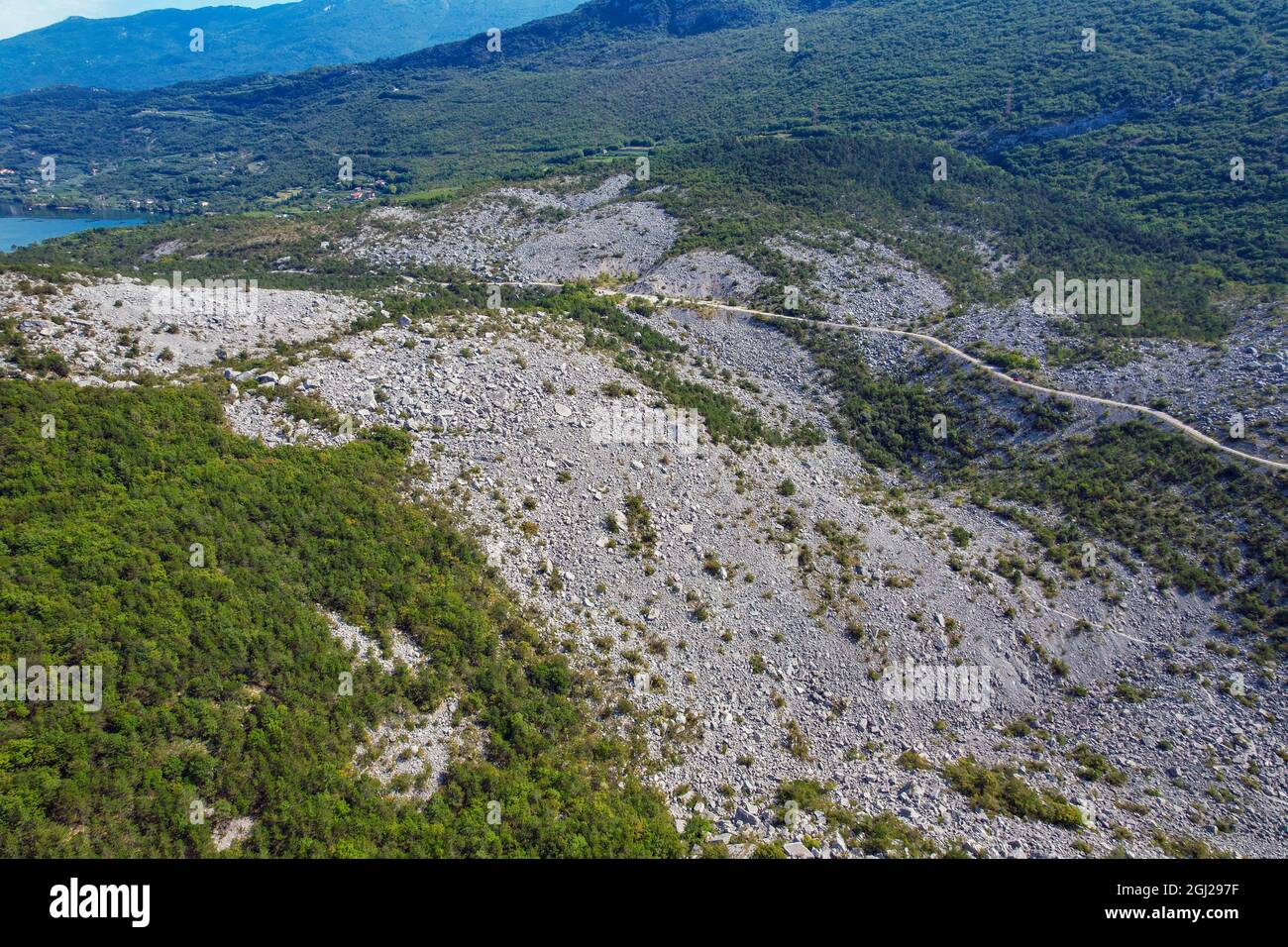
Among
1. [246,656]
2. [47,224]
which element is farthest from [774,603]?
[47,224]

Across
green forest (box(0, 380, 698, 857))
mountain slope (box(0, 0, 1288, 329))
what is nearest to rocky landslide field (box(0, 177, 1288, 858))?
green forest (box(0, 380, 698, 857))

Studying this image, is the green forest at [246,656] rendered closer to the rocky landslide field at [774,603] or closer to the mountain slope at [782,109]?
the rocky landslide field at [774,603]

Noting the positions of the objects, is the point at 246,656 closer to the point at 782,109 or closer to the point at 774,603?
the point at 774,603

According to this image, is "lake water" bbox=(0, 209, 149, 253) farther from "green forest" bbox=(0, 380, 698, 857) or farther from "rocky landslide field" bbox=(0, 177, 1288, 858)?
"green forest" bbox=(0, 380, 698, 857)

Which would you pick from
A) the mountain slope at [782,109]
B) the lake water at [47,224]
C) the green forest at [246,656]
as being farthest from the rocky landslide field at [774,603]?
the lake water at [47,224]
